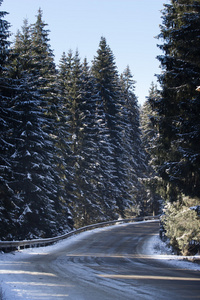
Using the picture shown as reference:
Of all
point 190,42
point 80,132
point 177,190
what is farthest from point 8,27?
point 80,132

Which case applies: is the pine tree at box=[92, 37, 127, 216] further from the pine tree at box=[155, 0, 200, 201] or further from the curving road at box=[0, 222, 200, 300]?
the curving road at box=[0, 222, 200, 300]

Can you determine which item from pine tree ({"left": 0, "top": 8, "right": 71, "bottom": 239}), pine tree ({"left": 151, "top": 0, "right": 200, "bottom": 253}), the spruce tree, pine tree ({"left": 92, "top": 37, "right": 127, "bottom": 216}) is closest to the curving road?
pine tree ({"left": 151, "top": 0, "right": 200, "bottom": 253})

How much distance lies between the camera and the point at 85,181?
34.0m

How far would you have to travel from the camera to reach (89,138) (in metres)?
35.8

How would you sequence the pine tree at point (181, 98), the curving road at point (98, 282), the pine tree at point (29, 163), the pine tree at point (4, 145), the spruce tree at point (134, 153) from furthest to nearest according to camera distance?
1. the spruce tree at point (134, 153)
2. the pine tree at point (29, 163)
3. the pine tree at point (4, 145)
4. the pine tree at point (181, 98)
5. the curving road at point (98, 282)

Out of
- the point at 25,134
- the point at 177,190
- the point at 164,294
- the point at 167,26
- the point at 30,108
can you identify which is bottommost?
Result: the point at 164,294

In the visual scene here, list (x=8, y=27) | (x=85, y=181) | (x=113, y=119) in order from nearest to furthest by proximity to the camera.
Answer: (x=8, y=27) → (x=85, y=181) → (x=113, y=119)

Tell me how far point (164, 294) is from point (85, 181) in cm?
2678

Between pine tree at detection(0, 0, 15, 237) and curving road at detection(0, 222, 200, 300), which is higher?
pine tree at detection(0, 0, 15, 237)

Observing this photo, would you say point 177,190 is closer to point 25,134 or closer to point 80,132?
point 25,134

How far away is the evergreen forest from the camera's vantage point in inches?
539

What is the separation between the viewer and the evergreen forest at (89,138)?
1369 cm


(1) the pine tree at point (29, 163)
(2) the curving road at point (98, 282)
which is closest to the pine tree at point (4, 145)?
(1) the pine tree at point (29, 163)

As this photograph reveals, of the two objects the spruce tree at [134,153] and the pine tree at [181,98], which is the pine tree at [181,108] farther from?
the spruce tree at [134,153]
